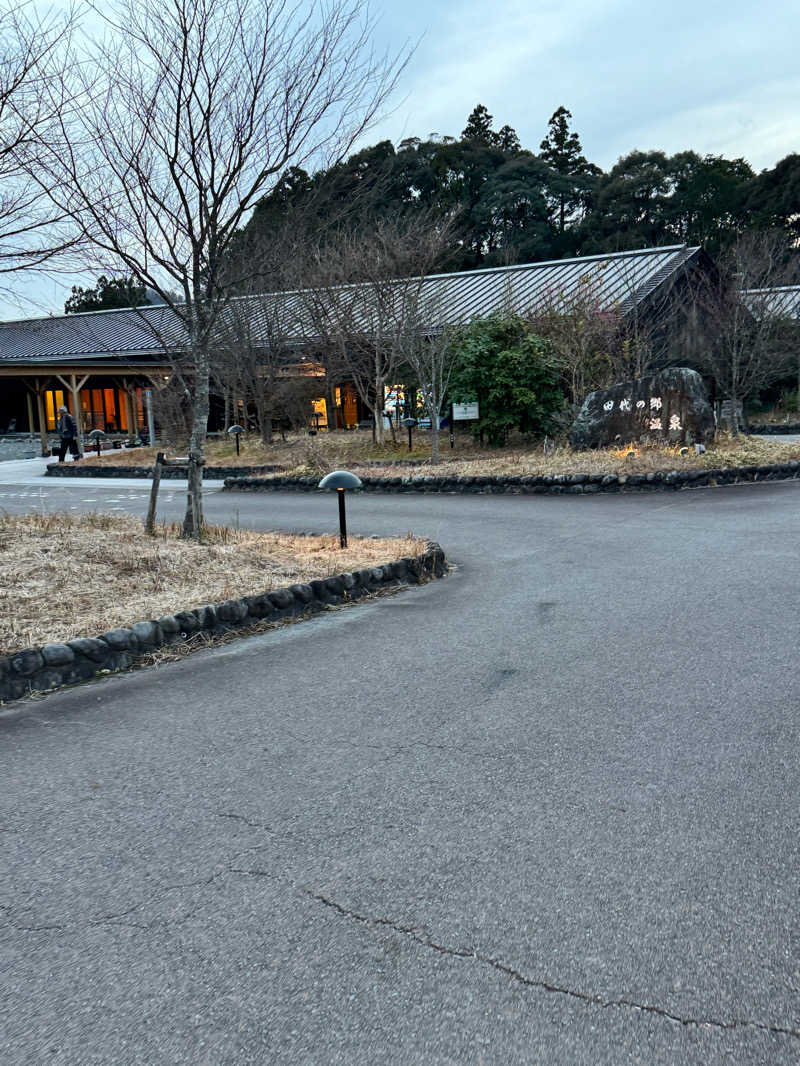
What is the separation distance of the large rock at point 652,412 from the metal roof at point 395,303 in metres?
4.74

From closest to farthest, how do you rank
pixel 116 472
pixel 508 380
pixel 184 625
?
pixel 184 625
pixel 508 380
pixel 116 472

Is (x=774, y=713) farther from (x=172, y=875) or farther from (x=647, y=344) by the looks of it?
(x=647, y=344)

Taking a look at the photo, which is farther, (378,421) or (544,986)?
(378,421)

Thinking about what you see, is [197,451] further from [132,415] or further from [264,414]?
[132,415]

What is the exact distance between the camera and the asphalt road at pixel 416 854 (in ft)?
6.48

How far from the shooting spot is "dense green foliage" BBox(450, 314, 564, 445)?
17.2 metres

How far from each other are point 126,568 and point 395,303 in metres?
13.0

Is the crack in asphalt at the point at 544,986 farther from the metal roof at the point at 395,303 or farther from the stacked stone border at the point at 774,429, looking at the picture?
the stacked stone border at the point at 774,429

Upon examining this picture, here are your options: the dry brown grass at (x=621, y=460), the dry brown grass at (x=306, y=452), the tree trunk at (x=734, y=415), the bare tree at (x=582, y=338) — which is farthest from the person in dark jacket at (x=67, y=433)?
the tree trunk at (x=734, y=415)

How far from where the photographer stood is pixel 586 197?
4497 cm

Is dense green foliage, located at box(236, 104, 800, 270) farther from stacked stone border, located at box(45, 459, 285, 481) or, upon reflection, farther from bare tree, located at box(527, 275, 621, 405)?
stacked stone border, located at box(45, 459, 285, 481)

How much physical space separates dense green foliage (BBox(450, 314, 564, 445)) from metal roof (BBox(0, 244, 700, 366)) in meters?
1.49

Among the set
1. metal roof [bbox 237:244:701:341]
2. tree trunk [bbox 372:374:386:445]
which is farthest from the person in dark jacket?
tree trunk [bbox 372:374:386:445]

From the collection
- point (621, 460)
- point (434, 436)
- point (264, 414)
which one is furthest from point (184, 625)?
point (264, 414)
